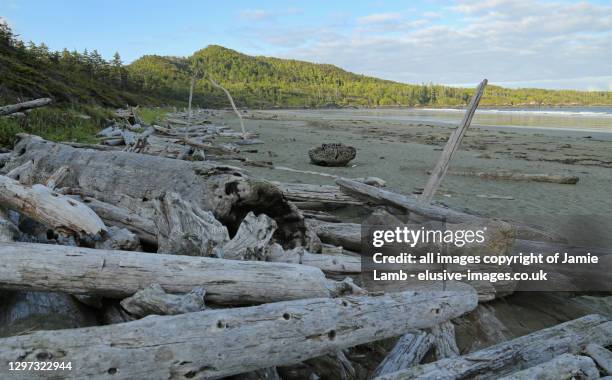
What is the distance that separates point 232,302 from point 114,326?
859mm

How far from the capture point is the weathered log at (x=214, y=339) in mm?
2057

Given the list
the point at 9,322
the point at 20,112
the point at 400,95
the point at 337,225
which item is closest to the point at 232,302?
the point at 9,322

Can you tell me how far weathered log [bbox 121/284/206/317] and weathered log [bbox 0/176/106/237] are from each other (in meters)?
1.13

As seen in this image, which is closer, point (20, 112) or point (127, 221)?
point (127, 221)

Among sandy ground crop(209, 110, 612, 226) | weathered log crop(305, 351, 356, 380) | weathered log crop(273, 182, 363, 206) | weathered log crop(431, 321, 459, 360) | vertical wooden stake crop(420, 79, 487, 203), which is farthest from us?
sandy ground crop(209, 110, 612, 226)

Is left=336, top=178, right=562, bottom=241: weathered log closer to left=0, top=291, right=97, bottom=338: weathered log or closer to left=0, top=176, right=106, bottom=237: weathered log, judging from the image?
left=0, top=176, right=106, bottom=237: weathered log

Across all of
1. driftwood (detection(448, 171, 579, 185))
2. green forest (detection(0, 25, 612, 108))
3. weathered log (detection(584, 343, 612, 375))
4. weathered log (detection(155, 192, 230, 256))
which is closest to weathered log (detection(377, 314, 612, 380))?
weathered log (detection(584, 343, 612, 375))

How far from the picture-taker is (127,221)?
4.35 meters

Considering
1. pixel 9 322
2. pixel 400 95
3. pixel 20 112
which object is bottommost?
pixel 9 322

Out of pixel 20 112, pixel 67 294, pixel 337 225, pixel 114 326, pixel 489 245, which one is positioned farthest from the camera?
pixel 20 112

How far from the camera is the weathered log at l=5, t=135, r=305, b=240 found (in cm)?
459

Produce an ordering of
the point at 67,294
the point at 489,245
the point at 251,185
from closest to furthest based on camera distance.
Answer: the point at 67,294, the point at 489,245, the point at 251,185

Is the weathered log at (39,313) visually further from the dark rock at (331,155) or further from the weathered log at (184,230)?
the dark rock at (331,155)

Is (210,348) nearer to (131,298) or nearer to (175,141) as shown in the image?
(131,298)
